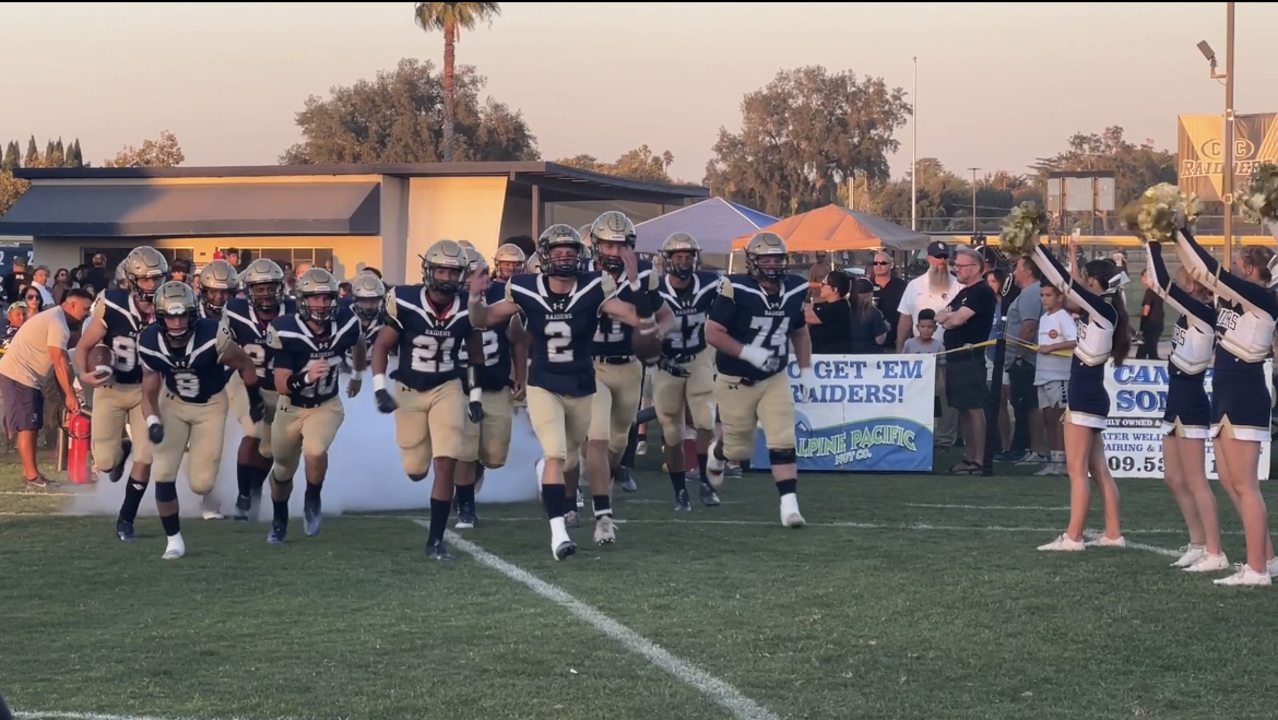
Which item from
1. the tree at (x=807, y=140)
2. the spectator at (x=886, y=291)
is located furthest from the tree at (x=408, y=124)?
the spectator at (x=886, y=291)

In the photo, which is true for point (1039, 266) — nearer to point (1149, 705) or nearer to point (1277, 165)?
point (1277, 165)

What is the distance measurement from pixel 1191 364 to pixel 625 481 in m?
5.45

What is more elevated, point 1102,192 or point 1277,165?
point 1102,192

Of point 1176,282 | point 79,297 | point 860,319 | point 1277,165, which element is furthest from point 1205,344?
point 79,297

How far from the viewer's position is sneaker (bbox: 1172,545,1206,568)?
807 cm

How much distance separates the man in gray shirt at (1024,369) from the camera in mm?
13406

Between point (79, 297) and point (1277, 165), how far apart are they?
9.77 m

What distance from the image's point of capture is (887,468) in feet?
43.4

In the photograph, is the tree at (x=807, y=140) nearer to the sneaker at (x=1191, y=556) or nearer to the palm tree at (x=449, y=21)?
the palm tree at (x=449, y=21)

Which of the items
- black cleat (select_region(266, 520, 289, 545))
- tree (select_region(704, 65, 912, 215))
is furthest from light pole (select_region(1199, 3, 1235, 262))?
tree (select_region(704, 65, 912, 215))

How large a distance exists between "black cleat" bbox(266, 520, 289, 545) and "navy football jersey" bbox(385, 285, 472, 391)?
132 cm

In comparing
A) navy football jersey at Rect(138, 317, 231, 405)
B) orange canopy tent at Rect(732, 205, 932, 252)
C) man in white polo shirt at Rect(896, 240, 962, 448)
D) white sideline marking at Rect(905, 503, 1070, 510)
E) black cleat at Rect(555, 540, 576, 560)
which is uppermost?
orange canopy tent at Rect(732, 205, 932, 252)

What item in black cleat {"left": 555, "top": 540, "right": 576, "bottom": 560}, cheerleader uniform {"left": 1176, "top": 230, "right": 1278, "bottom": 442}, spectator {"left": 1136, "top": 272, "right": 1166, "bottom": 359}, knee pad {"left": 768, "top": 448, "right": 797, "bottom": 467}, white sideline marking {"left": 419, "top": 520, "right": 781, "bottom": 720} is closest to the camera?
white sideline marking {"left": 419, "top": 520, "right": 781, "bottom": 720}

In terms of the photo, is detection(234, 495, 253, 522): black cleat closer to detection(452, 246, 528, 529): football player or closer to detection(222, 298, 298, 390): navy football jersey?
detection(222, 298, 298, 390): navy football jersey
